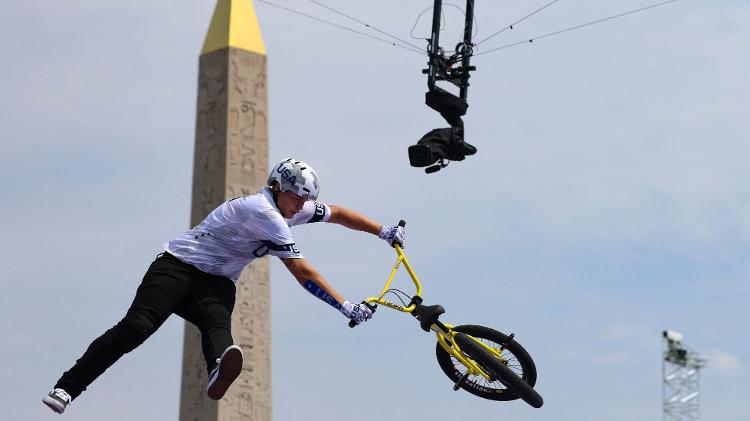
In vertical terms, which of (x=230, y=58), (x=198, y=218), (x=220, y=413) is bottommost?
(x=220, y=413)

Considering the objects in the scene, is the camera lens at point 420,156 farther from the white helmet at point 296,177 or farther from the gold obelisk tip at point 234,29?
the gold obelisk tip at point 234,29

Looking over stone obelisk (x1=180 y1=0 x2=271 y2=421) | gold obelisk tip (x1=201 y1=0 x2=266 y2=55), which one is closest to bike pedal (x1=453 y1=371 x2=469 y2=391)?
stone obelisk (x1=180 y1=0 x2=271 y2=421)

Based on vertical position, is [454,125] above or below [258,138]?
below

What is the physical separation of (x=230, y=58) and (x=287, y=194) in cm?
2908

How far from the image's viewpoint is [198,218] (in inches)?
1864

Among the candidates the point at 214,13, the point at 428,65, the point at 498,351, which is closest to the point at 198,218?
the point at 214,13

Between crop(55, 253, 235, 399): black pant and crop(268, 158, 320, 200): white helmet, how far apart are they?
120 cm

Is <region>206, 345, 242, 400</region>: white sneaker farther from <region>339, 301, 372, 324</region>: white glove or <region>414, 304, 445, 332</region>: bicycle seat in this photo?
<region>414, 304, 445, 332</region>: bicycle seat

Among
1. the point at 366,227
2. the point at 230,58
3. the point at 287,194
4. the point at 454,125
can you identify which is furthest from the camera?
the point at 230,58

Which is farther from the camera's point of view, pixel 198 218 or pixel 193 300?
pixel 198 218

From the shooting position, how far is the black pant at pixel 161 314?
695 inches

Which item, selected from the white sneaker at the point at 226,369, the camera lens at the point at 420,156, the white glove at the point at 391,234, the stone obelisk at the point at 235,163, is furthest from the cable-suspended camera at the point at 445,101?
the stone obelisk at the point at 235,163

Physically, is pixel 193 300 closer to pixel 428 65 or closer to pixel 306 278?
pixel 306 278

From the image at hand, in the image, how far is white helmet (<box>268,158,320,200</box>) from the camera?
1752 centimetres
